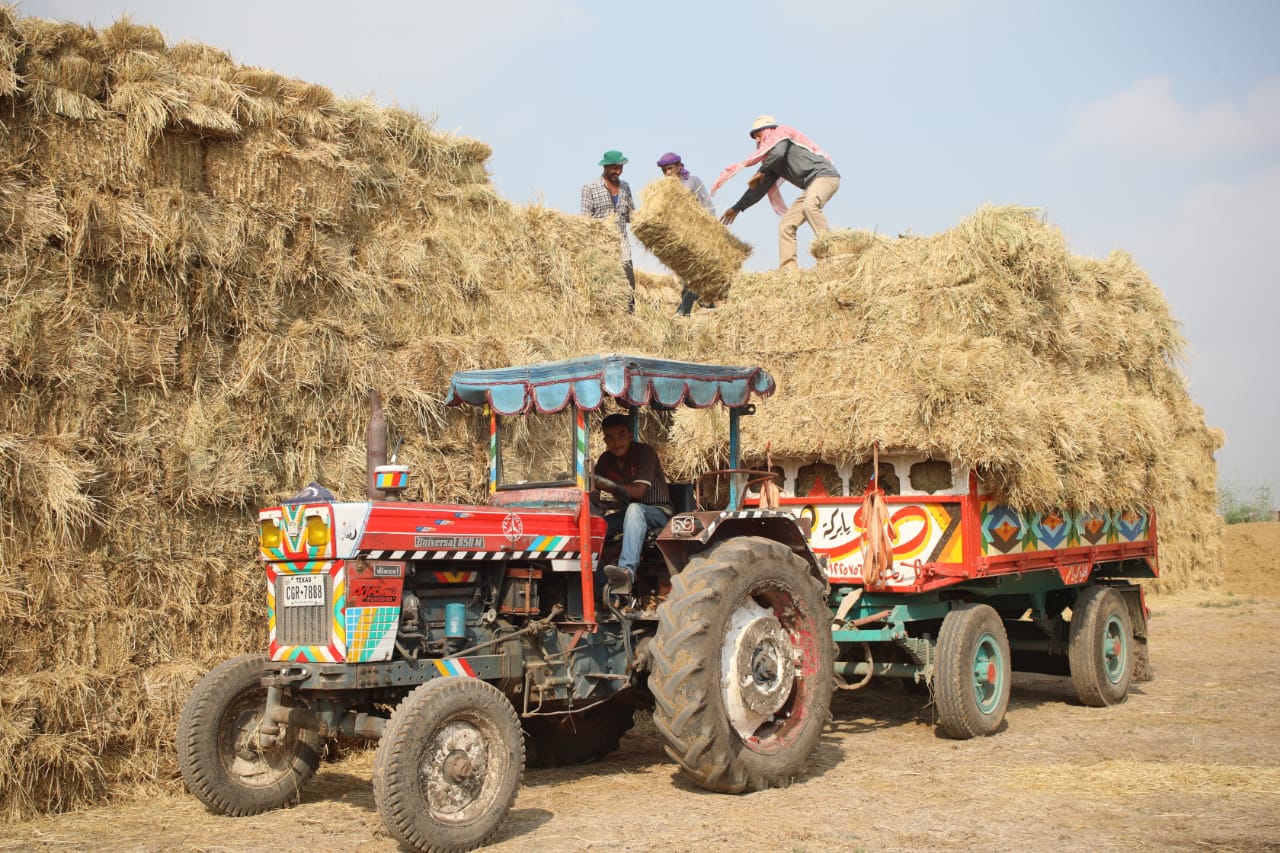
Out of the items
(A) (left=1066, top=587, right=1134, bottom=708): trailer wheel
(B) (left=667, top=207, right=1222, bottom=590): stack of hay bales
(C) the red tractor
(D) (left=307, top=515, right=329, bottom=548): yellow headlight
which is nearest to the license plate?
(C) the red tractor

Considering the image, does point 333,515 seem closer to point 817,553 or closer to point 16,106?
point 16,106

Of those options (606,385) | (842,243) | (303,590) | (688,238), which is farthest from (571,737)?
(688,238)

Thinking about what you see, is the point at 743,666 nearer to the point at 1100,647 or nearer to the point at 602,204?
the point at 1100,647

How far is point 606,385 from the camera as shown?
702 centimetres

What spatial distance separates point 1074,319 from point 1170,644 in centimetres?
546

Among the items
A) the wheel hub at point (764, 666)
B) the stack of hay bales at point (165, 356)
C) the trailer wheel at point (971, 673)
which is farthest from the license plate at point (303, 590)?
the trailer wheel at point (971, 673)

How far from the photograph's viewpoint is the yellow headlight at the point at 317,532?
20.5 feet

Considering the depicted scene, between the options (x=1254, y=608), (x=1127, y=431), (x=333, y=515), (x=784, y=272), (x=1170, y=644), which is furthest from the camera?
(x=1254, y=608)

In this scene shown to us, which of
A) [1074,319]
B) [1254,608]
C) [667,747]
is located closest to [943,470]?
[1074,319]

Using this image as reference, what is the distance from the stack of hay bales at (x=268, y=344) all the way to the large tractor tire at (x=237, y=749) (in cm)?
72

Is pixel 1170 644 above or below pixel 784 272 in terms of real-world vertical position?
below

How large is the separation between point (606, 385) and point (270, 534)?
6.80 feet

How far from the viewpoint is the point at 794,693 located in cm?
777

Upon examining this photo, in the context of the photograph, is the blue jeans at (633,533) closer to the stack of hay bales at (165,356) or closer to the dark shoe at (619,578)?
the dark shoe at (619,578)
